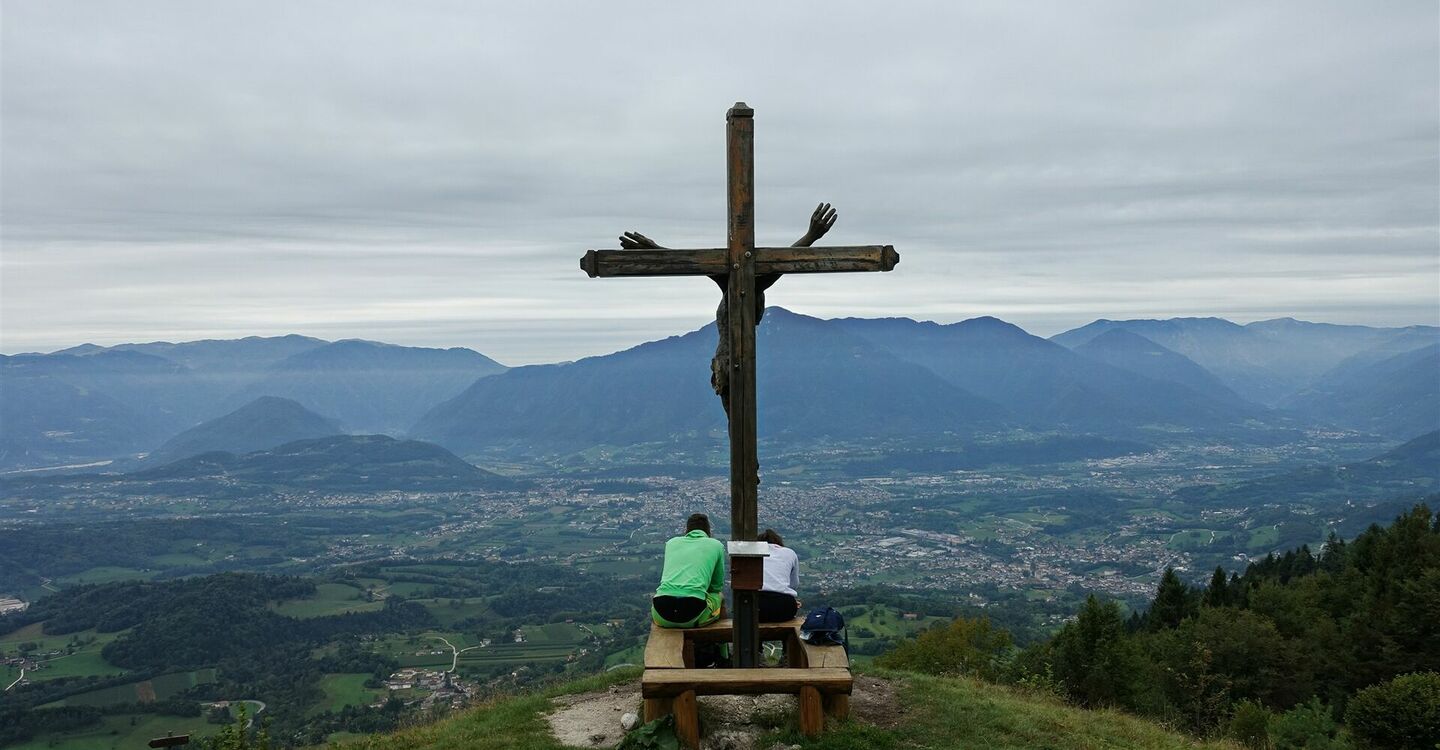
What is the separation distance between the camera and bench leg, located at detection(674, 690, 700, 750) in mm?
7812

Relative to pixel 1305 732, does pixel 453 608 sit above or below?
below

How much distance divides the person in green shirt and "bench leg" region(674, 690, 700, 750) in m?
1.31

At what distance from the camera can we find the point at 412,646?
83.5 meters

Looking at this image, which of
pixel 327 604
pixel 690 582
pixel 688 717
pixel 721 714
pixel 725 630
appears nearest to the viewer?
pixel 688 717

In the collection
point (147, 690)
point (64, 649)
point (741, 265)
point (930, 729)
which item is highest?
point (741, 265)

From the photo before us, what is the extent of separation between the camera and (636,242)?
879 centimetres

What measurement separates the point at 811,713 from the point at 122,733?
66.3 m

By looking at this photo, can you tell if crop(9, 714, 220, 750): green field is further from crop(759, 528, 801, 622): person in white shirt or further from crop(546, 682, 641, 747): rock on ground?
crop(759, 528, 801, 622): person in white shirt

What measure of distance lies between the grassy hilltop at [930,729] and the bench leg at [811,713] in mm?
90

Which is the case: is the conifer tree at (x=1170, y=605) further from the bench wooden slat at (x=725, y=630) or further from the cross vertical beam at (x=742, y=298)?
the cross vertical beam at (x=742, y=298)

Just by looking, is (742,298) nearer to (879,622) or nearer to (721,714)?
(721,714)

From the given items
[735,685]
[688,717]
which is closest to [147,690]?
[688,717]

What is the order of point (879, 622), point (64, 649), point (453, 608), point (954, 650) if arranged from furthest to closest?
point (453, 608) → point (64, 649) → point (879, 622) → point (954, 650)

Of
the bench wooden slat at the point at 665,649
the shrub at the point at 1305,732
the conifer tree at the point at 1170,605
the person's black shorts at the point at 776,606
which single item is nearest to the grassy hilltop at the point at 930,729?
the bench wooden slat at the point at 665,649
